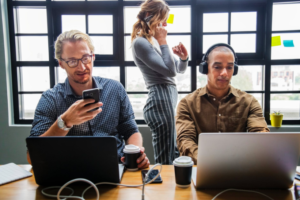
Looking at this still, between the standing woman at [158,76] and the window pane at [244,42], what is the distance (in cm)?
102

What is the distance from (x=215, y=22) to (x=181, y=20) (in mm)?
386

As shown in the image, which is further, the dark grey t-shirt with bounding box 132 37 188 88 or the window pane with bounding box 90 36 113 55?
the window pane with bounding box 90 36 113 55

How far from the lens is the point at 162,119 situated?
5.54ft

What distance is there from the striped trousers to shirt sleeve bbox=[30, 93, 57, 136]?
74 centimetres

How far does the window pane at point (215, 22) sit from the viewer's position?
8.04ft

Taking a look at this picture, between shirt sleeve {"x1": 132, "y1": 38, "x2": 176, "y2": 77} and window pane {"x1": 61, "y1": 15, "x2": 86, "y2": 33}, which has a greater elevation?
window pane {"x1": 61, "y1": 15, "x2": 86, "y2": 33}


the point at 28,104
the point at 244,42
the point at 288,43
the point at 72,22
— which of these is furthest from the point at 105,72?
the point at 288,43

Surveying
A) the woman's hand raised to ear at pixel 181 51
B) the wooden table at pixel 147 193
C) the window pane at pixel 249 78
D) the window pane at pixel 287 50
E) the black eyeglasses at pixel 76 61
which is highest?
the window pane at pixel 287 50

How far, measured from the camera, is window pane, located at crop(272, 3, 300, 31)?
245 centimetres

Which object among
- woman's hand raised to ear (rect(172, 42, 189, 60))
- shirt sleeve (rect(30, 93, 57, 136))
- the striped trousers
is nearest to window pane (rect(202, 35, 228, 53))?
woman's hand raised to ear (rect(172, 42, 189, 60))

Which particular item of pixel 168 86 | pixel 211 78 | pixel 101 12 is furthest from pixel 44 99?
pixel 101 12

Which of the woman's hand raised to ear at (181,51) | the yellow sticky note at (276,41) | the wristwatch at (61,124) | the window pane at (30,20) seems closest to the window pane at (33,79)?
the window pane at (30,20)

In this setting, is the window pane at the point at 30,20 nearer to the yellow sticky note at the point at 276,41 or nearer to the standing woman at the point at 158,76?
the standing woman at the point at 158,76

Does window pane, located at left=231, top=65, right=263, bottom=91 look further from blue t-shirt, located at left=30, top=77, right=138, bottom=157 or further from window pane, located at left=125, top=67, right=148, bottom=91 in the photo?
blue t-shirt, located at left=30, top=77, right=138, bottom=157
